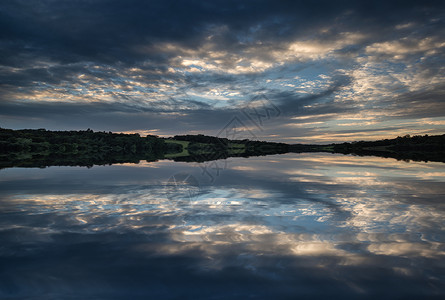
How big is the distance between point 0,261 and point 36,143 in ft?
497

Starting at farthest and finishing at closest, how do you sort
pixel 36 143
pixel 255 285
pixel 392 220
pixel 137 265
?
pixel 36 143
pixel 392 220
pixel 137 265
pixel 255 285

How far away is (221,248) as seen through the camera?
23.9 ft

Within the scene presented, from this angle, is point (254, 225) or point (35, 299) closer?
point (35, 299)

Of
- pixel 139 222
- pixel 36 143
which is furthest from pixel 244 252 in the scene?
pixel 36 143

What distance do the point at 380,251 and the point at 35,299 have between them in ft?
27.6

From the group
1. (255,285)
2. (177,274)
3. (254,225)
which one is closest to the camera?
(255,285)

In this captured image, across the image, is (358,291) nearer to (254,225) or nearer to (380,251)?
(380,251)

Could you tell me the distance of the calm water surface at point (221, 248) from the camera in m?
5.40

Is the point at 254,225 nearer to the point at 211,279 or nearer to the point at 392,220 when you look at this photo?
the point at 211,279

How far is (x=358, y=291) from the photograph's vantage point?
206 inches

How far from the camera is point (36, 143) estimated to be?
129 meters

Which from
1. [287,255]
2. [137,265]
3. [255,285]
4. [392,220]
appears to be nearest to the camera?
[255,285]

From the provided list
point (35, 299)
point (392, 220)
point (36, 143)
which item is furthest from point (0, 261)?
point (36, 143)

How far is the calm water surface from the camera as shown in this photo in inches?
213
